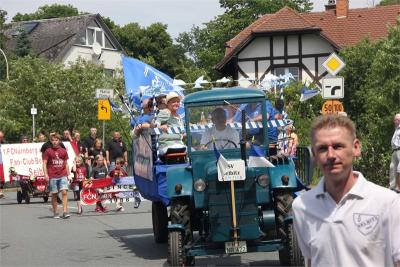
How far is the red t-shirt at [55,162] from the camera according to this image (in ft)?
65.3

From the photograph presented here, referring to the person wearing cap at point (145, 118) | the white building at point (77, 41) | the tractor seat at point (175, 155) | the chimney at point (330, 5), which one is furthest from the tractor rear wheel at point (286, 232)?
the white building at point (77, 41)

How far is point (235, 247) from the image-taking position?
10.6m

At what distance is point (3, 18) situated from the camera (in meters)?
74.1

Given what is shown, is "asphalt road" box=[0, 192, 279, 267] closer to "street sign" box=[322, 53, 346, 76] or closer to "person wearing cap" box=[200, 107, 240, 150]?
"person wearing cap" box=[200, 107, 240, 150]

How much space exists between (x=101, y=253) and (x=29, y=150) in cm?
1734

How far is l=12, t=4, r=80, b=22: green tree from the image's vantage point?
369 feet

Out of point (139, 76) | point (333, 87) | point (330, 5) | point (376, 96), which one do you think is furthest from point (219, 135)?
point (330, 5)

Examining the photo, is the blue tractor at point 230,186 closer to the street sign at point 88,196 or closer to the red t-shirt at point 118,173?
the street sign at point 88,196

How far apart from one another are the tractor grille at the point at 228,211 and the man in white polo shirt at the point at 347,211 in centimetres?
659

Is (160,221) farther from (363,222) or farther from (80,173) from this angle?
(80,173)

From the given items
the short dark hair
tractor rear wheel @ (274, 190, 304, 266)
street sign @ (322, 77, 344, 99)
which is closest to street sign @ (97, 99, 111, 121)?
street sign @ (322, 77, 344, 99)

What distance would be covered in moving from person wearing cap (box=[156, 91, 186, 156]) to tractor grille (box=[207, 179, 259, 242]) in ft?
5.74

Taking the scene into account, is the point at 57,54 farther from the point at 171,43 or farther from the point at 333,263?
the point at 333,263

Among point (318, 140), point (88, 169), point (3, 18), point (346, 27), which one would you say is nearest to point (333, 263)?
point (318, 140)
